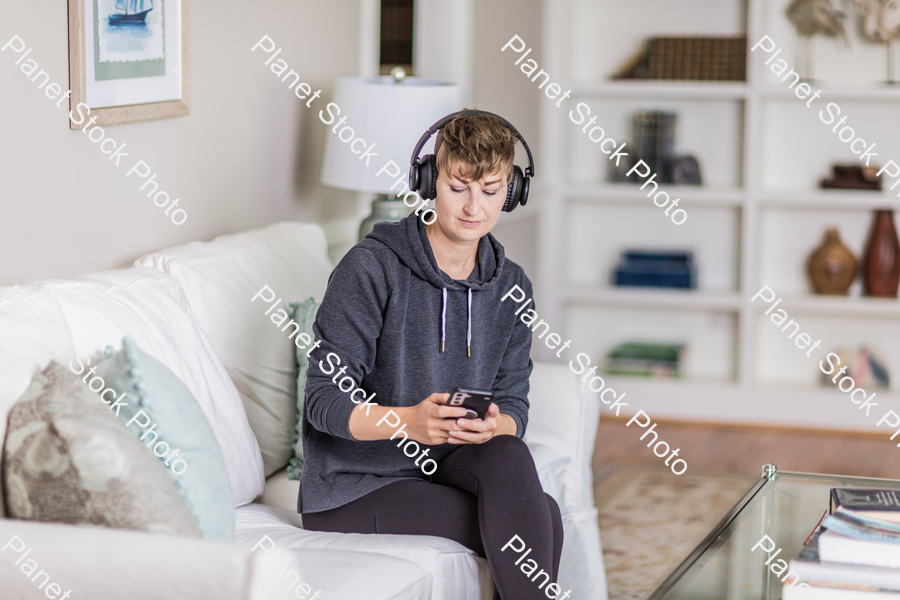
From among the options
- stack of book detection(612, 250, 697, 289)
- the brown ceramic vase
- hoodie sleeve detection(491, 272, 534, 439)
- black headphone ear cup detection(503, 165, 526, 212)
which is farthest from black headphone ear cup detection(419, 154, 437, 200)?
the brown ceramic vase

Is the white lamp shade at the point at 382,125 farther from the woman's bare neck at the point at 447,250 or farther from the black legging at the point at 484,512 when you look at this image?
the black legging at the point at 484,512

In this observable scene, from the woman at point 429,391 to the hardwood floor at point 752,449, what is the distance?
5.69 feet

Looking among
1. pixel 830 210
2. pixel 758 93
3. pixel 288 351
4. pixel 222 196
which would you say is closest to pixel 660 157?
pixel 758 93

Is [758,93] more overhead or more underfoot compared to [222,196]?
more overhead

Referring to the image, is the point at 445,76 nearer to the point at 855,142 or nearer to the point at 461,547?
the point at 855,142

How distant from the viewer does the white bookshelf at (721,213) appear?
368 centimetres

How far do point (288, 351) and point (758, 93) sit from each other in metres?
2.41

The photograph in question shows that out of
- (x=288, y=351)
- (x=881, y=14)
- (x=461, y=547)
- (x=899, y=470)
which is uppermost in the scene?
(x=881, y=14)

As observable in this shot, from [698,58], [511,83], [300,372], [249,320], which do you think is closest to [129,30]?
[249,320]

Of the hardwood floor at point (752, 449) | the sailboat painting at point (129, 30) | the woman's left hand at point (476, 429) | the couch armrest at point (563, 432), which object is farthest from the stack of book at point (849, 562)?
the hardwood floor at point (752, 449)

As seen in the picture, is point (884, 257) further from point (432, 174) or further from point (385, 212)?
point (432, 174)

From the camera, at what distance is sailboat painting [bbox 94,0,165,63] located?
1.76 metres

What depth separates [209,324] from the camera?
1796 mm

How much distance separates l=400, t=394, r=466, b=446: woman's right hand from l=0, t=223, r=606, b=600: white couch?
0.57ft
